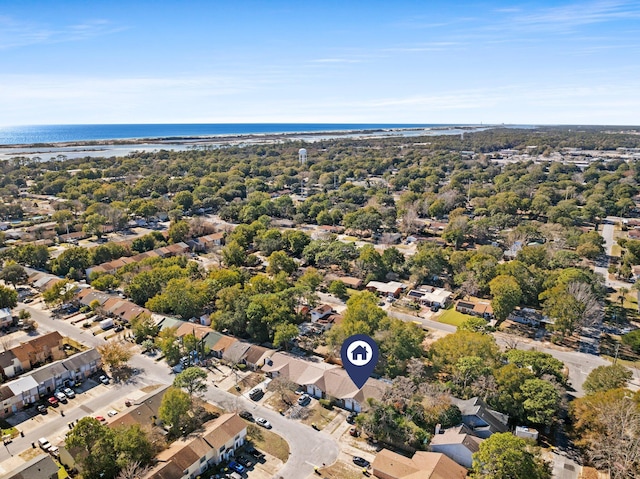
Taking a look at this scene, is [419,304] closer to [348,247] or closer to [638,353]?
[348,247]

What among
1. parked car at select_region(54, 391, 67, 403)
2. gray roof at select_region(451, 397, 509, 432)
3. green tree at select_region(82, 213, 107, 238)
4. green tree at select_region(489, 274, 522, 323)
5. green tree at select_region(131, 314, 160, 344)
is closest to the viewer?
gray roof at select_region(451, 397, 509, 432)

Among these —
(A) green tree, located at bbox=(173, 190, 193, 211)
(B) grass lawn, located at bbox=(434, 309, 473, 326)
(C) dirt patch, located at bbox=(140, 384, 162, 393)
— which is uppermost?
(A) green tree, located at bbox=(173, 190, 193, 211)

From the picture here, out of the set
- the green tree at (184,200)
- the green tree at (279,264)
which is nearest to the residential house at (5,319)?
the green tree at (279,264)

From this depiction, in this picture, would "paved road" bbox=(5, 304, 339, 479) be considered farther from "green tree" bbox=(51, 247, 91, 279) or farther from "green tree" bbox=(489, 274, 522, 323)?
"green tree" bbox=(489, 274, 522, 323)

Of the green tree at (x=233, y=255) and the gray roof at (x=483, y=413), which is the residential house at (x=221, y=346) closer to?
the gray roof at (x=483, y=413)

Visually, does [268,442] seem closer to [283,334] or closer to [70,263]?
[283,334]

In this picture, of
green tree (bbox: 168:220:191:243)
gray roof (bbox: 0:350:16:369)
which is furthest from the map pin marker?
green tree (bbox: 168:220:191:243)

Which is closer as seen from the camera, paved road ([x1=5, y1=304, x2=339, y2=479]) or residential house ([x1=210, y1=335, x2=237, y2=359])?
paved road ([x1=5, y1=304, x2=339, y2=479])
